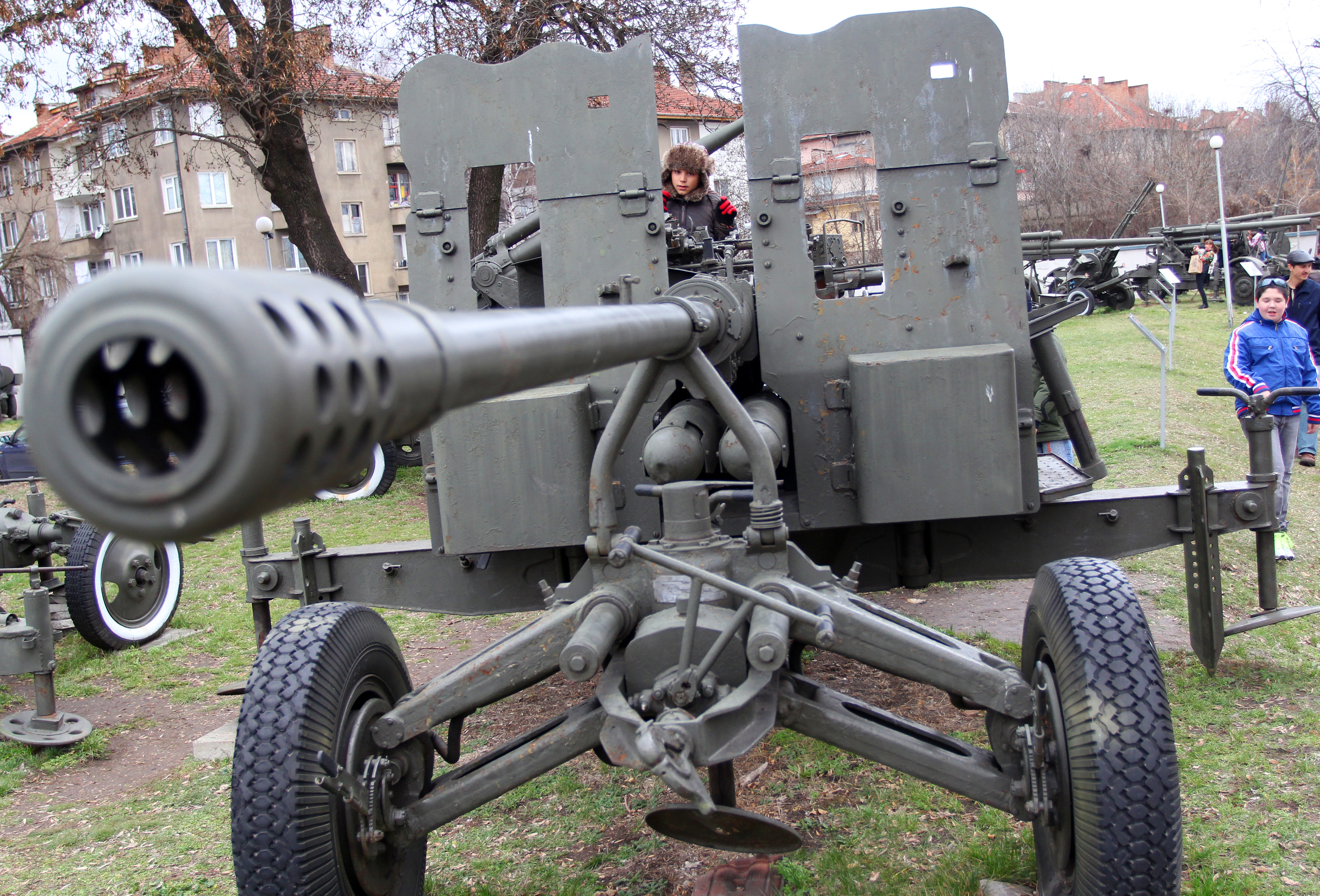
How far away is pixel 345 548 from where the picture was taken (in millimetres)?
4500

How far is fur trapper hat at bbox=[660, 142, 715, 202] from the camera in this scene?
17.9 ft

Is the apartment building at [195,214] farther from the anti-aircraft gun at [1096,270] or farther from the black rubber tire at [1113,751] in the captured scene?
the black rubber tire at [1113,751]

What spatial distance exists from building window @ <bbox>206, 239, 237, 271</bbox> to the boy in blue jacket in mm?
34629

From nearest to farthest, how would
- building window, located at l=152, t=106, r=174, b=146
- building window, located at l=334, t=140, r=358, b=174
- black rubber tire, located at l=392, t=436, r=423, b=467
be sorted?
building window, located at l=152, t=106, r=174, b=146
black rubber tire, located at l=392, t=436, r=423, b=467
building window, located at l=334, t=140, r=358, b=174

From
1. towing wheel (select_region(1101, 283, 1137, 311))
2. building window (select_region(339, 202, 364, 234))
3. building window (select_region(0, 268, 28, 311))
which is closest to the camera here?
towing wheel (select_region(1101, 283, 1137, 311))

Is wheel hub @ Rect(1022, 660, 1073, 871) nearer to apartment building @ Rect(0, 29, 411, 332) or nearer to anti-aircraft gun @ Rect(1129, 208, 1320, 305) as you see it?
anti-aircraft gun @ Rect(1129, 208, 1320, 305)

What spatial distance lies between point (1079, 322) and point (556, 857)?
A: 23587mm

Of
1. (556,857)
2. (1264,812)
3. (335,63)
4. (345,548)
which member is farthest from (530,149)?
(335,63)

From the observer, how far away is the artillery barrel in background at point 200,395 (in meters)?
1.04

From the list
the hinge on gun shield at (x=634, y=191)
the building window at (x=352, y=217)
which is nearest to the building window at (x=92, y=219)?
the building window at (x=352, y=217)

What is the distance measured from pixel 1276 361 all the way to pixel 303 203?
371 inches

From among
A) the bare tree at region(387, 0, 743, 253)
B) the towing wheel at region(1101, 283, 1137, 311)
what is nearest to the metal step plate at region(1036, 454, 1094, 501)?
the bare tree at region(387, 0, 743, 253)

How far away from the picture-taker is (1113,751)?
263 centimetres

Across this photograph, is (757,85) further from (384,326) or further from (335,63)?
(335,63)
